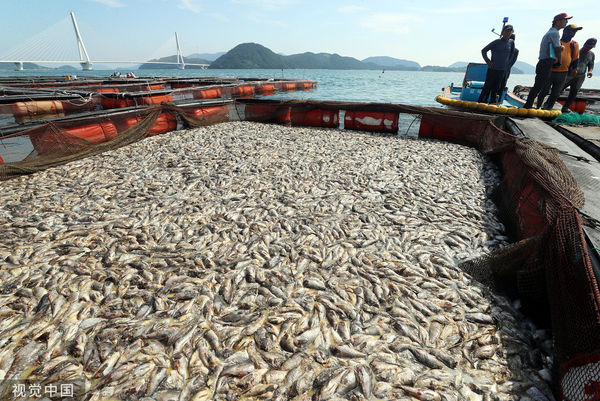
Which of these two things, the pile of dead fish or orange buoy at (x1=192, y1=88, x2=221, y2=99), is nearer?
the pile of dead fish

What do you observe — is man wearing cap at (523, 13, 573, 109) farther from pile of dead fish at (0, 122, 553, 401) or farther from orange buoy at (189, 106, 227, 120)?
orange buoy at (189, 106, 227, 120)

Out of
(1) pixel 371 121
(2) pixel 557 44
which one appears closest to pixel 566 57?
(2) pixel 557 44

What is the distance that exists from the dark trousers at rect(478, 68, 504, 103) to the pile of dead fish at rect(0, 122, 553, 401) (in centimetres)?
688

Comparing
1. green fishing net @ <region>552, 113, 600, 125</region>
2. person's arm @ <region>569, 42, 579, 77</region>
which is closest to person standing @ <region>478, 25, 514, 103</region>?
person's arm @ <region>569, 42, 579, 77</region>

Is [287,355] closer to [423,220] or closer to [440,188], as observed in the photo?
[423,220]

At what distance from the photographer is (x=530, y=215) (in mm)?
4656

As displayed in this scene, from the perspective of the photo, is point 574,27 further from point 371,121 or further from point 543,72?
point 371,121

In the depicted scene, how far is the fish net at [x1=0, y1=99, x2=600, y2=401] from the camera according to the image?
264cm

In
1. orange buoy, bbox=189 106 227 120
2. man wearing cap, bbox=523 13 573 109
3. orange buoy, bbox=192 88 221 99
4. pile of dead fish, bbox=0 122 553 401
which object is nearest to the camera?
pile of dead fish, bbox=0 122 553 401

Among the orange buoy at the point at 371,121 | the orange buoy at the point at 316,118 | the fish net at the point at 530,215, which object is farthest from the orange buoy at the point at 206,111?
the orange buoy at the point at 371,121

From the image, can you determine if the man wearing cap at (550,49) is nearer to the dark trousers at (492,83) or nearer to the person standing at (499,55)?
the person standing at (499,55)

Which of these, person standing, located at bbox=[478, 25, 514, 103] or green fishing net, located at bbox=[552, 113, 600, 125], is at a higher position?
person standing, located at bbox=[478, 25, 514, 103]

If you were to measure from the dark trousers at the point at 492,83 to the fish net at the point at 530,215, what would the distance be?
213cm

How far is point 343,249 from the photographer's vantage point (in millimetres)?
4754
